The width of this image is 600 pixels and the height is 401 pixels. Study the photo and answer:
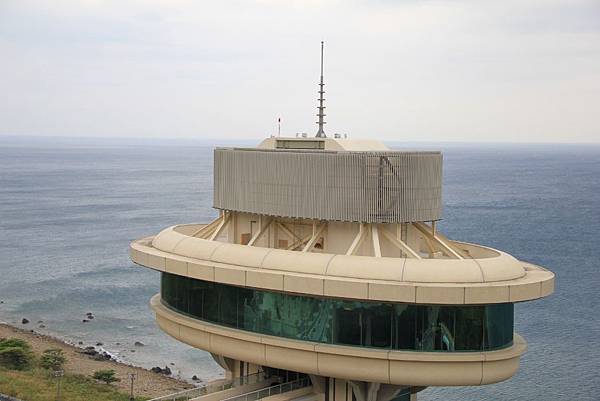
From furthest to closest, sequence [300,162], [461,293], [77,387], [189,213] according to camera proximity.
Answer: [189,213] → [77,387] → [300,162] → [461,293]

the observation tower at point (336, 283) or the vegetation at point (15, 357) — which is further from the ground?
the observation tower at point (336, 283)

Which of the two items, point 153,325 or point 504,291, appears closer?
point 504,291

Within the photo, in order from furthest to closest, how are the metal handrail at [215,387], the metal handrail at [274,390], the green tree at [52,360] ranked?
1. the green tree at [52,360]
2. the metal handrail at [274,390]
3. the metal handrail at [215,387]

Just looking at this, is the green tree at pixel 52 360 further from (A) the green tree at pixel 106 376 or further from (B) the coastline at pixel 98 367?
(A) the green tree at pixel 106 376

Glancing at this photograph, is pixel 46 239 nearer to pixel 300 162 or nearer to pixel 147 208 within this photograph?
pixel 147 208

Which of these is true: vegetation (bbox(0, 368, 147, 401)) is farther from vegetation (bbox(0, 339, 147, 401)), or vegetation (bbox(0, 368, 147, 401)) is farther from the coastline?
the coastline

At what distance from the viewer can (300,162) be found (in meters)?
28.2

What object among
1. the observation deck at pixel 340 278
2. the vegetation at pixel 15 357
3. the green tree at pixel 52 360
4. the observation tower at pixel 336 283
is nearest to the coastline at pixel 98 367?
the green tree at pixel 52 360

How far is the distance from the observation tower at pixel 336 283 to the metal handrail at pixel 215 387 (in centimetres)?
8

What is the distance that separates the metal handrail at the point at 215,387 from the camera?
91.3 feet

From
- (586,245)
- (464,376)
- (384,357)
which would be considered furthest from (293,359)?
(586,245)

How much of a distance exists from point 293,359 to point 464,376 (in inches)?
220

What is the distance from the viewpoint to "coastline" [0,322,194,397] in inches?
2714

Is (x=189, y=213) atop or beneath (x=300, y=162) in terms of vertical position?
beneath
